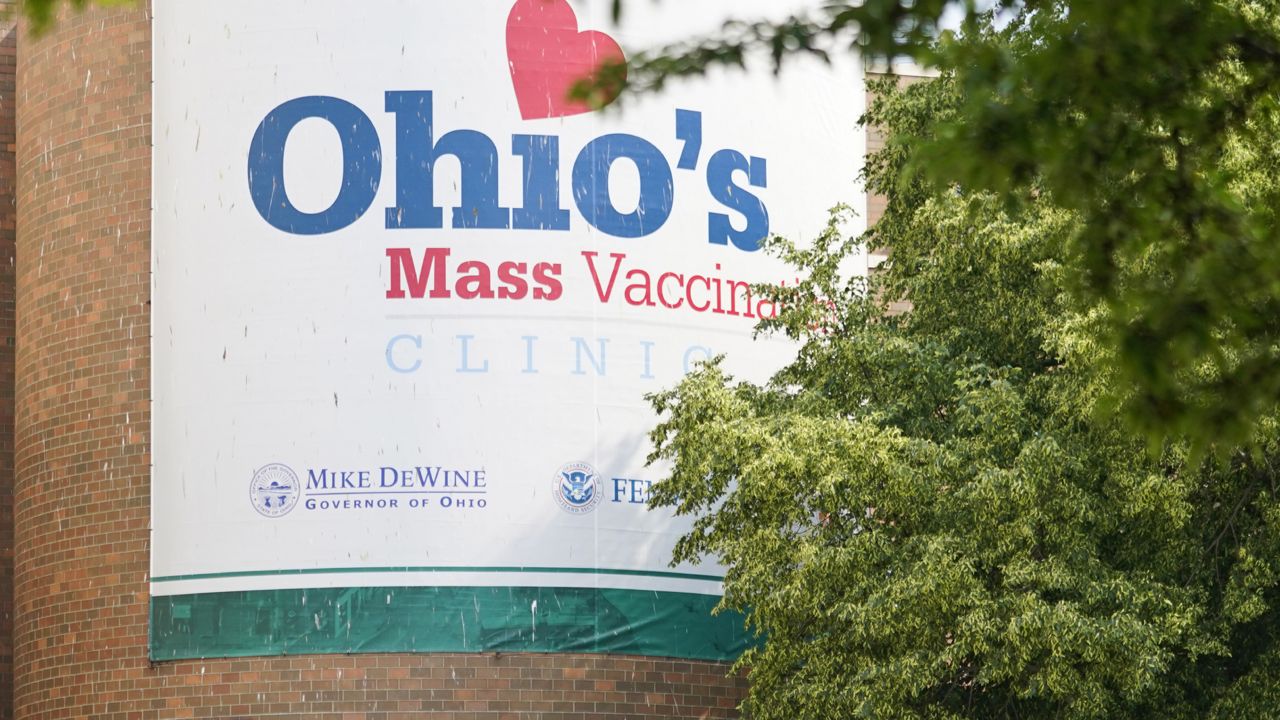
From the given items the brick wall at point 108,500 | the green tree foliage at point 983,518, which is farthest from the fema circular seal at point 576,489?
the green tree foliage at point 983,518

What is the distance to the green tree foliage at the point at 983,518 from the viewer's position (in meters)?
22.1

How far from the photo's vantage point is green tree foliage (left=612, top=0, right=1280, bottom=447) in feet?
27.3

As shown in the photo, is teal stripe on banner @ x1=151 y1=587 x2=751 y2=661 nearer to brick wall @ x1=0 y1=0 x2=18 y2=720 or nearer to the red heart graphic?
brick wall @ x1=0 y1=0 x2=18 y2=720

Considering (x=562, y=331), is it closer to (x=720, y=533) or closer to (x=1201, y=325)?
(x=720, y=533)

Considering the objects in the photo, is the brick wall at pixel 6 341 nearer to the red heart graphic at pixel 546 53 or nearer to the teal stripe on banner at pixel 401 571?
the teal stripe on banner at pixel 401 571

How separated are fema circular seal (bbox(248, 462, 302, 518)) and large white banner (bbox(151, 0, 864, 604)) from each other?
0.09 feet

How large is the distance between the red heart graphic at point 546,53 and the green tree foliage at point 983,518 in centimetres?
539

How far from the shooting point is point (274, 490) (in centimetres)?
2853

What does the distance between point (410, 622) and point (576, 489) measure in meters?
2.52

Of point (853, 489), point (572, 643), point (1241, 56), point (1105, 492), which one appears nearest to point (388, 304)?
point (572, 643)

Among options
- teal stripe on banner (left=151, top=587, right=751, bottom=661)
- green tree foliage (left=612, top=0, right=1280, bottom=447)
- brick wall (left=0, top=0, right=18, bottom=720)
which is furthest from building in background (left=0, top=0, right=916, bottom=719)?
green tree foliage (left=612, top=0, right=1280, bottom=447)

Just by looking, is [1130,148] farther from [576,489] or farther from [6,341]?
[6,341]

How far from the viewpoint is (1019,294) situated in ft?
80.3

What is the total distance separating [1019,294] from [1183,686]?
420 centimetres
